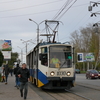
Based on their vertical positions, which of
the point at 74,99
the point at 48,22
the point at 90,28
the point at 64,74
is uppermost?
the point at 90,28

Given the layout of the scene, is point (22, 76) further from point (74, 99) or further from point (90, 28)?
point (90, 28)

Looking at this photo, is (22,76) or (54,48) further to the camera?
(54,48)

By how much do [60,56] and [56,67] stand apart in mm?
770

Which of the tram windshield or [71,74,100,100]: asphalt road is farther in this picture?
the tram windshield

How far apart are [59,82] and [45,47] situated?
7.79 feet

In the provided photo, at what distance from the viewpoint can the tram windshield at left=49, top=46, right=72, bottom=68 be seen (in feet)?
53.0

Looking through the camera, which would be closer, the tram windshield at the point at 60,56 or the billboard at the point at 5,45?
the tram windshield at the point at 60,56

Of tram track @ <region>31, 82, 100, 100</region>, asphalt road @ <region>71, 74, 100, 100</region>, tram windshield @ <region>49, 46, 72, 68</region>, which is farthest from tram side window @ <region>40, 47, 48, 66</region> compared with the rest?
asphalt road @ <region>71, 74, 100, 100</region>

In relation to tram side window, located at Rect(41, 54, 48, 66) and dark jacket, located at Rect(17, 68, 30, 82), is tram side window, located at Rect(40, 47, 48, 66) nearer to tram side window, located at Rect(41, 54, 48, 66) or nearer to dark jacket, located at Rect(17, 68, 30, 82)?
tram side window, located at Rect(41, 54, 48, 66)

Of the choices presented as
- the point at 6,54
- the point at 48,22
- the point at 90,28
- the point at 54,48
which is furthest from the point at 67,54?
the point at 90,28

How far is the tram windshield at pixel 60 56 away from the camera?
16141 mm

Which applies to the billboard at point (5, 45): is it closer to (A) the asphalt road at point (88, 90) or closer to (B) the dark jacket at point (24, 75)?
(A) the asphalt road at point (88, 90)

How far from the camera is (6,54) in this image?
58906 millimetres

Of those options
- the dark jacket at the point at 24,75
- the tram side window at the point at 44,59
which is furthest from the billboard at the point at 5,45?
the dark jacket at the point at 24,75
